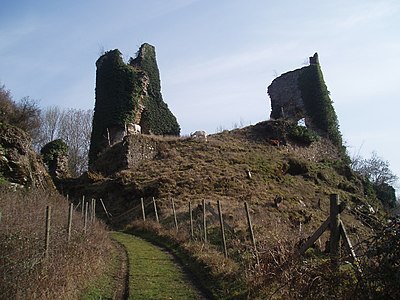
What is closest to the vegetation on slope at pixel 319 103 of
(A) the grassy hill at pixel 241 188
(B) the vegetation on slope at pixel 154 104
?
(A) the grassy hill at pixel 241 188

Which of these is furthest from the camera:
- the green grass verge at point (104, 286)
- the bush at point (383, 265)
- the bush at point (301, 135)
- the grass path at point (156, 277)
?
the bush at point (301, 135)

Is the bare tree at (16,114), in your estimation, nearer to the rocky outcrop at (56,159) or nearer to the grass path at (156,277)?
the rocky outcrop at (56,159)

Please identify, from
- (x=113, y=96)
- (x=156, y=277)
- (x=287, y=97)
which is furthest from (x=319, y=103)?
(x=156, y=277)

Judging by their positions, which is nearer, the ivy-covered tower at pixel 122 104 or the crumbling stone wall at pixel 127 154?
the crumbling stone wall at pixel 127 154

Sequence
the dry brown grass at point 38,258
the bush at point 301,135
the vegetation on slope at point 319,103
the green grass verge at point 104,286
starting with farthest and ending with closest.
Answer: the vegetation on slope at point 319,103 → the bush at point 301,135 → the green grass verge at point 104,286 → the dry brown grass at point 38,258

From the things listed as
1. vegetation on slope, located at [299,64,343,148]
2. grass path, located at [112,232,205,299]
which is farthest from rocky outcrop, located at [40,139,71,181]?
vegetation on slope, located at [299,64,343,148]

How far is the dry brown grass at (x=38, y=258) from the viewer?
6512 mm

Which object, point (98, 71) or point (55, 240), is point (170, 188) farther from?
point (98, 71)

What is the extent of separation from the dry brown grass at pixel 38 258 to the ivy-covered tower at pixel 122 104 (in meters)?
23.6

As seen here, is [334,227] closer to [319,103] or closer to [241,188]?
[241,188]

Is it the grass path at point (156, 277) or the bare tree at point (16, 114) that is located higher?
the bare tree at point (16, 114)

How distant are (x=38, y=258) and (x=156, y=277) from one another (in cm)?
339

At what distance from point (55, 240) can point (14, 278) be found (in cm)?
213

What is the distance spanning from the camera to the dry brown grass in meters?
6.51
